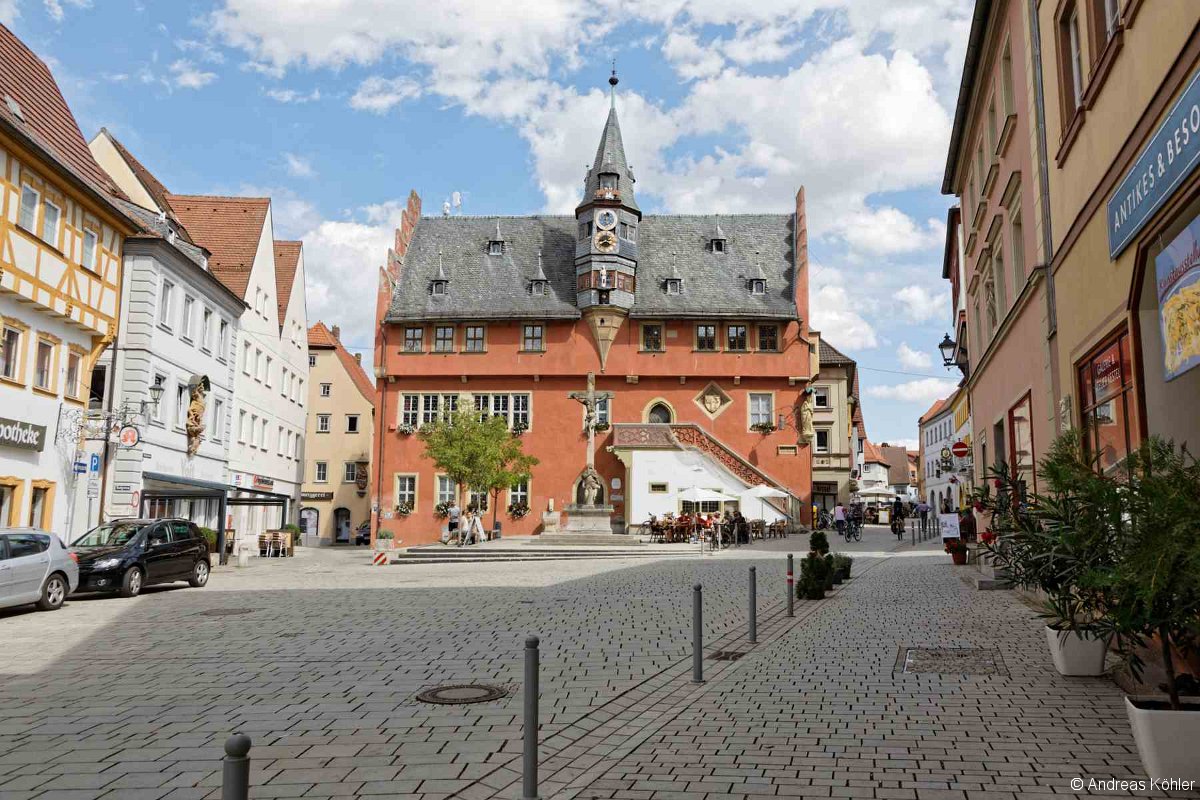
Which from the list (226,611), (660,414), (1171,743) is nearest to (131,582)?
(226,611)

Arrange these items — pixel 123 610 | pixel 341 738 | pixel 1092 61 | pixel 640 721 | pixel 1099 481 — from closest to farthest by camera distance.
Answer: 1. pixel 1099 481
2. pixel 341 738
3. pixel 640 721
4. pixel 1092 61
5. pixel 123 610

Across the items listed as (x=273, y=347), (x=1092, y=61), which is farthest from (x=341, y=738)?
(x=273, y=347)

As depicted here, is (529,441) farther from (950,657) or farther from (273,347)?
(950,657)

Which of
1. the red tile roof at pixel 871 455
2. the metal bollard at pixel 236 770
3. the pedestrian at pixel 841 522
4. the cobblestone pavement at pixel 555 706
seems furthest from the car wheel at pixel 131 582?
the red tile roof at pixel 871 455

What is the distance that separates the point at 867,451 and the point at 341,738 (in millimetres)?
112592

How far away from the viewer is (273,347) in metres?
41.4

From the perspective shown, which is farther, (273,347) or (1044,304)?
(273,347)

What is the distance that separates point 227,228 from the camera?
3806 centimetres

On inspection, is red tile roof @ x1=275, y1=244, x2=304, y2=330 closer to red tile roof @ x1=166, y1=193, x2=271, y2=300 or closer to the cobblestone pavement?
red tile roof @ x1=166, y1=193, x2=271, y2=300

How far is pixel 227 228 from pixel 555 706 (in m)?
35.0

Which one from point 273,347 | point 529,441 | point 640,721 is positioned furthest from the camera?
point 529,441

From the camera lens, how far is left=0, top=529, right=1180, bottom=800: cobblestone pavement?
5.65 m

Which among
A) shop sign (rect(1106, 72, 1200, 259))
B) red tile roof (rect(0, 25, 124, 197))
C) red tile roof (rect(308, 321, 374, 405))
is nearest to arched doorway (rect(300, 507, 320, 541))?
red tile roof (rect(308, 321, 374, 405))

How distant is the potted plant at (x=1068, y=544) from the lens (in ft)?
19.7
